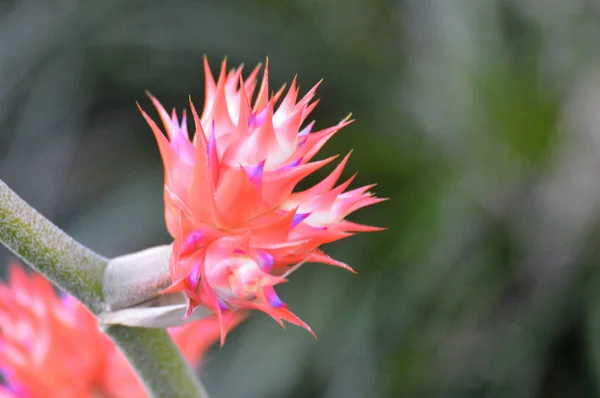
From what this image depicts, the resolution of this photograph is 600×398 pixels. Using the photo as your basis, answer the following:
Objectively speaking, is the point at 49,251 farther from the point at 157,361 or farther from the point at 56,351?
the point at 56,351

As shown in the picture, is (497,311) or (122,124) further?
(122,124)

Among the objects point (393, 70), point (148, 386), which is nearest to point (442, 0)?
point (393, 70)

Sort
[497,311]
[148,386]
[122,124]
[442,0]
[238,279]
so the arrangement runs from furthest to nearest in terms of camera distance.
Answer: [122,124] → [442,0] → [497,311] → [148,386] → [238,279]

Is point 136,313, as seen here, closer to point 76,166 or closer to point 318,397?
point 318,397

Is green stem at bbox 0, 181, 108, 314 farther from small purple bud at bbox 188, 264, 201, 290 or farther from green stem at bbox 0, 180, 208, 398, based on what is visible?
small purple bud at bbox 188, 264, 201, 290

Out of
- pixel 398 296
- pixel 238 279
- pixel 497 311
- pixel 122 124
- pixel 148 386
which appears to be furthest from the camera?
pixel 122 124

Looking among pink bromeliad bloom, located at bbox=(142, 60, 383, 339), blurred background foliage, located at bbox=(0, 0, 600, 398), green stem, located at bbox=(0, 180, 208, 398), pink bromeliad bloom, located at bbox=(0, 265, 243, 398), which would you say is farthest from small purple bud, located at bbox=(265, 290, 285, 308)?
blurred background foliage, located at bbox=(0, 0, 600, 398)

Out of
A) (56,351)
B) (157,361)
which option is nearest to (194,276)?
(157,361)
